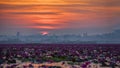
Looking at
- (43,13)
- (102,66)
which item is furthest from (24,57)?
(102,66)

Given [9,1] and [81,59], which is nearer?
[9,1]

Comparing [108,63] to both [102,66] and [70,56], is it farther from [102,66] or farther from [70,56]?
[70,56]

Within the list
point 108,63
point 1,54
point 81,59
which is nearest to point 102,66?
point 108,63

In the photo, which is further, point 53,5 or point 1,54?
point 1,54

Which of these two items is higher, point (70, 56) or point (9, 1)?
point (9, 1)

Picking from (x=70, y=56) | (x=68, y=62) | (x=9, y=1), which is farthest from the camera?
(x=70, y=56)

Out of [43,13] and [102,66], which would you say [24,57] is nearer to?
[43,13]

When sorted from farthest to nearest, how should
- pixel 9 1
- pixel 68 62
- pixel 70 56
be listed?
1. pixel 70 56
2. pixel 68 62
3. pixel 9 1

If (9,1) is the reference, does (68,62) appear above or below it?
below
